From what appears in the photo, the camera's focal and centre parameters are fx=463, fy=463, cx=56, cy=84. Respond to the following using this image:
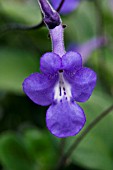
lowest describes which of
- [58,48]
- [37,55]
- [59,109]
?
[37,55]

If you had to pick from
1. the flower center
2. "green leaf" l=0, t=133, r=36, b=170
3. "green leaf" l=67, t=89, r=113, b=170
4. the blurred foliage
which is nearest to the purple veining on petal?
the blurred foliage

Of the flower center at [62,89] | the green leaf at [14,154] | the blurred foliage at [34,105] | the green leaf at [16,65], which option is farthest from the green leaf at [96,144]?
the flower center at [62,89]

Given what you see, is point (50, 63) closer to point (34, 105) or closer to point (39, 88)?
point (39, 88)

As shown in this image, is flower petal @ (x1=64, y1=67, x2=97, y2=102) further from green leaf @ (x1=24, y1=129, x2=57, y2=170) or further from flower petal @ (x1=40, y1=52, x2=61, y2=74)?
green leaf @ (x1=24, y1=129, x2=57, y2=170)

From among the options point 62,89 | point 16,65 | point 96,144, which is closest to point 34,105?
point 16,65

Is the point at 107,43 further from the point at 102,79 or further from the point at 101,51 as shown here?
the point at 102,79

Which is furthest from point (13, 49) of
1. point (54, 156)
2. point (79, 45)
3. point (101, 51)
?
point (54, 156)
